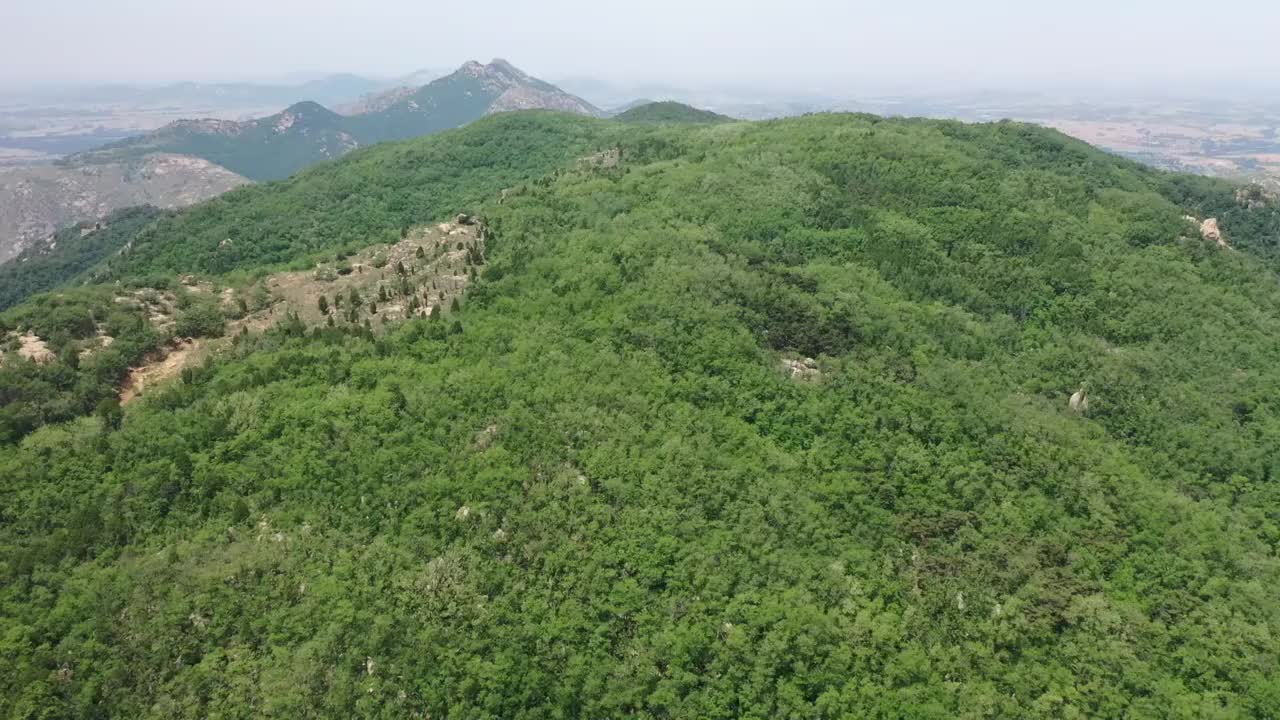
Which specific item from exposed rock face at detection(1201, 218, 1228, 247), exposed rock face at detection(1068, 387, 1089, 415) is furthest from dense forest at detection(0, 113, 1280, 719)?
exposed rock face at detection(1201, 218, 1228, 247)

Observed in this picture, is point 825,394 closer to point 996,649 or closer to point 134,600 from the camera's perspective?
point 996,649

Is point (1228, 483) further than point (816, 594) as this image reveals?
Yes

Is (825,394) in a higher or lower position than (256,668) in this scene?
higher

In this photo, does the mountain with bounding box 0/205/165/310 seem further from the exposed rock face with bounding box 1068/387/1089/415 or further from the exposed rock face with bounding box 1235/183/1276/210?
the exposed rock face with bounding box 1235/183/1276/210

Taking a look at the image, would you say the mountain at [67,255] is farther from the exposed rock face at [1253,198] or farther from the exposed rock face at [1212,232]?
the exposed rock face at [1253,198]

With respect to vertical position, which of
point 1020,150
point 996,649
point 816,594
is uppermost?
point 1020,150

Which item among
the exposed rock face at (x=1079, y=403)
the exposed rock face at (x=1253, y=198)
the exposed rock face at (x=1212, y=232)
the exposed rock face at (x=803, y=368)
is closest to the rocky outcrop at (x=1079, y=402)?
the exposed rock face at (x=1079, y=403)

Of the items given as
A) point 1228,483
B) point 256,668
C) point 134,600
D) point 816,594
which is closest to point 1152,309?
point 1228,483

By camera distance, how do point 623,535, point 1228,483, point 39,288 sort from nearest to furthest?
point 623,535 → point 1228,483 → point 39,288
